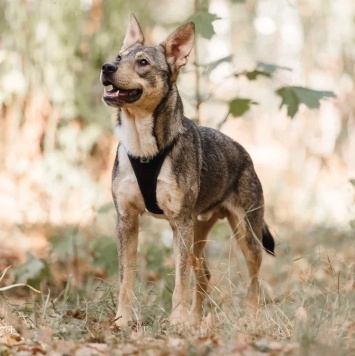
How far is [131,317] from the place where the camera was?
608 cm

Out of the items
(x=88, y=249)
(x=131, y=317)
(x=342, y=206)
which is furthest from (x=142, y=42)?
(x=342, y=206)

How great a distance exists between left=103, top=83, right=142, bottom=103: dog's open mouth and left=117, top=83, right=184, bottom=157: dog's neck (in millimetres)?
191

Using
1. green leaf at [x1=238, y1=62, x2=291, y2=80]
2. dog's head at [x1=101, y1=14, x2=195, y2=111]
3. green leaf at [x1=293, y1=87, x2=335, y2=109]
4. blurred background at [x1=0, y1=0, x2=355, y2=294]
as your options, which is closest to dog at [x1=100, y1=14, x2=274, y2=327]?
dog's head at [x1=101, y1=14, x2=195, y2=111]

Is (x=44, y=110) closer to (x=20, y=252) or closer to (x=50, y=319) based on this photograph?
(x=20, y=252)

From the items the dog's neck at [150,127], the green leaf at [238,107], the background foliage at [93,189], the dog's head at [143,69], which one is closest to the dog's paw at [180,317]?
the background foliage at [93,189]

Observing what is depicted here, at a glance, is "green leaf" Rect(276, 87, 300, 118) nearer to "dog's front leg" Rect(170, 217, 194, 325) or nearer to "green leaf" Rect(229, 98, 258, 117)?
"green leaf" Rect(229, 98, 258, 117)

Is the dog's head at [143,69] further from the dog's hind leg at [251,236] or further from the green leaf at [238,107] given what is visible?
the dog's hind leg at [251,236]

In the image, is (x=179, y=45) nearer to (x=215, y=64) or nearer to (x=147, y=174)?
(x=215, y=64)

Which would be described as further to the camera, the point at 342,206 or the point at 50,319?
the point at 342,206

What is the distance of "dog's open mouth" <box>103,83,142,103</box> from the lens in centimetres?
574

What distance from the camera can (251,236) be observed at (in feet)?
24.0

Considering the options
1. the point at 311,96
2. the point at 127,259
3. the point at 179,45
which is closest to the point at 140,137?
the point at 179,45

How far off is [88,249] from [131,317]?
4295mm

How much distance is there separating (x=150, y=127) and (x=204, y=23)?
5.17ft
